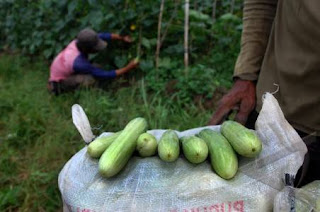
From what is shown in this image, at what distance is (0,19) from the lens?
7.30 meters

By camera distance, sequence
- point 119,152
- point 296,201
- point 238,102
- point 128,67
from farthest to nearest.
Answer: point 128,67, point 238,102, point 119,152, point 296,201

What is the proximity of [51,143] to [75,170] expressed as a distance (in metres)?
2.55

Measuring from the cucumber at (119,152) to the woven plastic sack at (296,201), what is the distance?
22.1 inches

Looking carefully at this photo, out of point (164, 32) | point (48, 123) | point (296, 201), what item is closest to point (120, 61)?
point (164, 32)

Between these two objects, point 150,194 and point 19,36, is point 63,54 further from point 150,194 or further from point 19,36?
point 150,194

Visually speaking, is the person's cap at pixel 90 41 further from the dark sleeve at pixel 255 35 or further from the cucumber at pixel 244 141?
the cucumber at pixel 244 141

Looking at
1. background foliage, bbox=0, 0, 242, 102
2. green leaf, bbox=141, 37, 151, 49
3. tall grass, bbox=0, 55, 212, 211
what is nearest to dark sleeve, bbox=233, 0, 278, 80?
tall grass, bbox=0, 55, 212, 211

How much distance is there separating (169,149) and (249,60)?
1.00 meters

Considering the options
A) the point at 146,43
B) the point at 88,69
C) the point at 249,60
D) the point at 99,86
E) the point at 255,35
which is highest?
the point at 255,35

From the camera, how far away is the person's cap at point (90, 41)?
5121mm

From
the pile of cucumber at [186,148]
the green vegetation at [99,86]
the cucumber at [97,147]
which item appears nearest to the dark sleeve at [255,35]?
the pile of cucumber at [186,148]

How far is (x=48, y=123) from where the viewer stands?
4.47 meters

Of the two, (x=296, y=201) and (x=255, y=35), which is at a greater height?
(x=255, y=35)

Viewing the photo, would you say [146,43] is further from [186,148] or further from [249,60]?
[186,148]
